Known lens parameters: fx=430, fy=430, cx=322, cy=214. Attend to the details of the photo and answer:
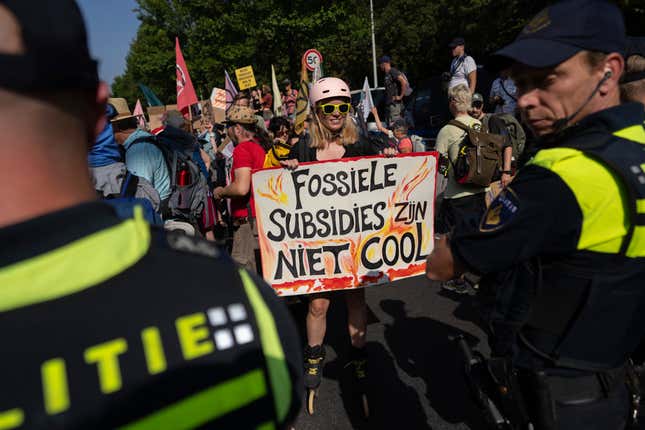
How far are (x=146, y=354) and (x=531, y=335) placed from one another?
121cm

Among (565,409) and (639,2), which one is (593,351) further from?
(639,2)

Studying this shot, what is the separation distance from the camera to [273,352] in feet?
2.27

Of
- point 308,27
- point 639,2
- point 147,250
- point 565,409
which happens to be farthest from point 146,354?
point 308,27

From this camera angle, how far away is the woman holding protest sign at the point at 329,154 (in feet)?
9.25

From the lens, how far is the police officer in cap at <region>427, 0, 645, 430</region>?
1216 mm

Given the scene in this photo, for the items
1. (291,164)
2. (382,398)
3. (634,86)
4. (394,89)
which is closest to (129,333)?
(291,164)

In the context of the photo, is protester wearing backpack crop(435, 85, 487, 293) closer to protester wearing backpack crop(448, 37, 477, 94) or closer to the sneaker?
the sneaker

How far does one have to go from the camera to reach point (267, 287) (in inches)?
30.1

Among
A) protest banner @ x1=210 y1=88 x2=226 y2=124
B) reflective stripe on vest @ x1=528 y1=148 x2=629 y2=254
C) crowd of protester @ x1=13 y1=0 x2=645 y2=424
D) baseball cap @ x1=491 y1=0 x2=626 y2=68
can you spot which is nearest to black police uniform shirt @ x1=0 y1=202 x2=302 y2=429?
reflective stripe on vest @ x1=528 y1=148 x2=629 y2=254

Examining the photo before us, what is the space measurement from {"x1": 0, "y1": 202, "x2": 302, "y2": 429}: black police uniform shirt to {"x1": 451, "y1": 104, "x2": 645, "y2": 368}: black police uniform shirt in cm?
83

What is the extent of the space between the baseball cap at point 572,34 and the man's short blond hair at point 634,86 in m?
1.41

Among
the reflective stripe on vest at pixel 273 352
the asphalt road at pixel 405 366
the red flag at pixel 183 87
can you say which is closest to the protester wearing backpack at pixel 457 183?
the asphalt road at pixel 405 366

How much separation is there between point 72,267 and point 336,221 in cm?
246

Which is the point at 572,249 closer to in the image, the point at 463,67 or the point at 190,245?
the point at 190,245
